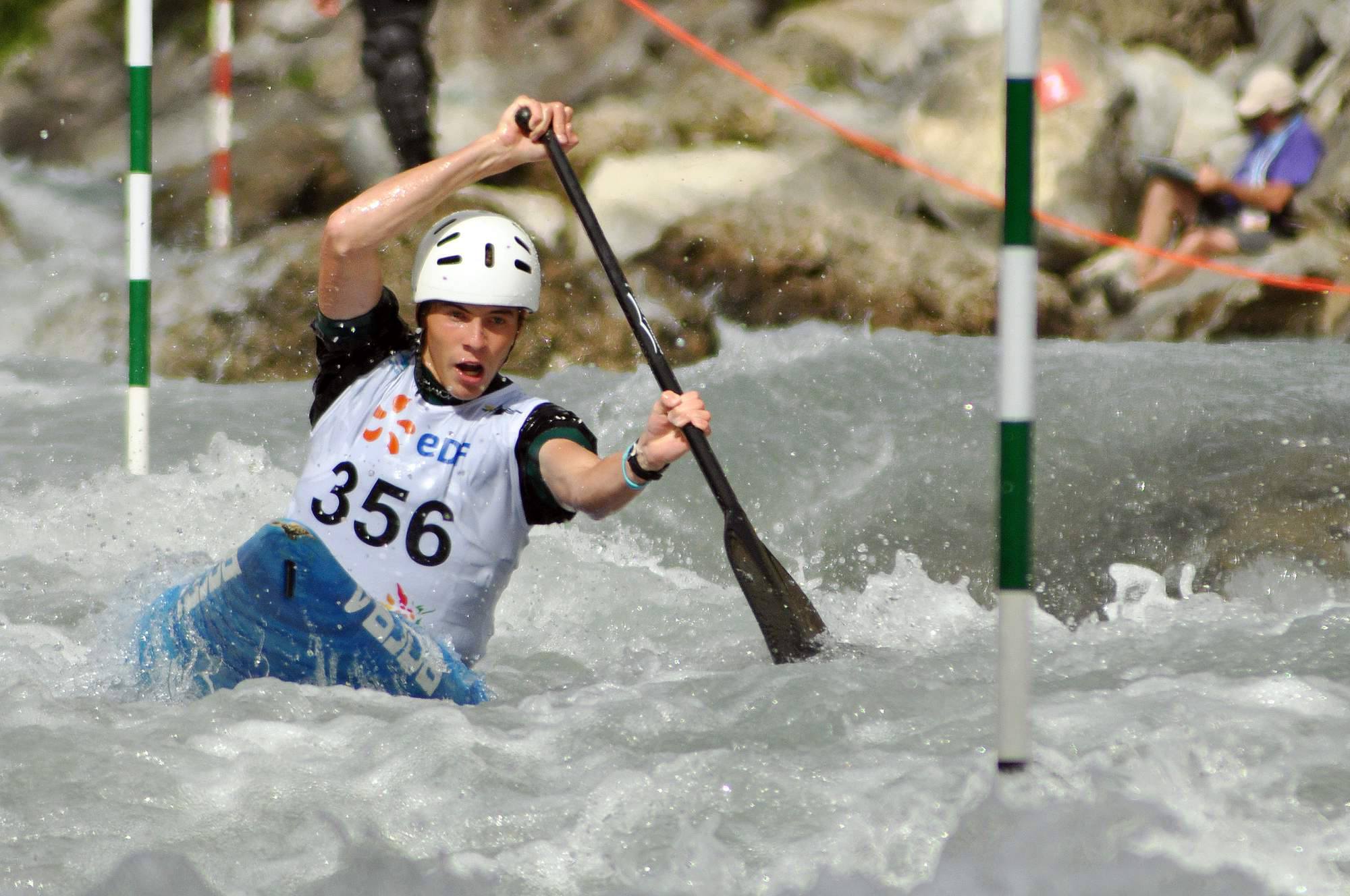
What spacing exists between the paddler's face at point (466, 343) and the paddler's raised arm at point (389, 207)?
0.59 feet

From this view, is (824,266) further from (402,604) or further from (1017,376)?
(1017,376)

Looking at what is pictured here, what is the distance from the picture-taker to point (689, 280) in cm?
913

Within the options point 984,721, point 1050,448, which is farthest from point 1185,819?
point 1050,448

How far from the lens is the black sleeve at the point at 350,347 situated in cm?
354

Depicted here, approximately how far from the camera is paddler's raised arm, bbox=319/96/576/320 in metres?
3.37

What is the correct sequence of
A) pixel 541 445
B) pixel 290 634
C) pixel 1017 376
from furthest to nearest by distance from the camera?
pixel 541 445 → pixel 290 634 → pixel 1017 376

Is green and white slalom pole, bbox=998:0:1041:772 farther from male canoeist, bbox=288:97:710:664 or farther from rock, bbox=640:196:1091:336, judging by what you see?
rock, bbox=640:196:1091:336

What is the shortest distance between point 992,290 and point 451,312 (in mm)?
5945

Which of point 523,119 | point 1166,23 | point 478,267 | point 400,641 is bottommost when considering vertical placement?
point 400,641

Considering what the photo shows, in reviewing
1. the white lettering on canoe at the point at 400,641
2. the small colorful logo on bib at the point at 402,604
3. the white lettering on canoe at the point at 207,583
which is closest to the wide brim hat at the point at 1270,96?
the small colorful logo on bib at the point at 402,604

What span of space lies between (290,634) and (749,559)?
106cm

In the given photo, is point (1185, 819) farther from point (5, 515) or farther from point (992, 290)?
point (992, 290)

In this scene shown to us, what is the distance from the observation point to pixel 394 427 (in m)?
3.40

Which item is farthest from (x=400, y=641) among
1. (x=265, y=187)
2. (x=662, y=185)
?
(x=265, y=187)
